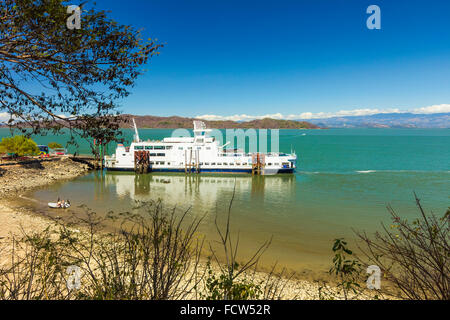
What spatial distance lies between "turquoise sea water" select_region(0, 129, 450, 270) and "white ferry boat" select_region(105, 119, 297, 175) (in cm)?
185

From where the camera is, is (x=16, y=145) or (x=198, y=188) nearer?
(x=198, y=188)

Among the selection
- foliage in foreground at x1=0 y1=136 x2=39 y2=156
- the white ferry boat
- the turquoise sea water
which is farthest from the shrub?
foliage in foreground at x1=0 y1=136 x2=39 y2=156

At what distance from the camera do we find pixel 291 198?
22.1m

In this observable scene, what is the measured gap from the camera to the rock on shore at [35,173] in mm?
23281

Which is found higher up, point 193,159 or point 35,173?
point 193,159

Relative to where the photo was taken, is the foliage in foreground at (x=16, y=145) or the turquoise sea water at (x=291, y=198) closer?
the turquoise sea water at (x=291, y=198)

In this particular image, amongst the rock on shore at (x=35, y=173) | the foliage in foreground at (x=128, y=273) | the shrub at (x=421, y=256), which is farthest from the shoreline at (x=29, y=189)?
the shrub at (x=421, y=256)

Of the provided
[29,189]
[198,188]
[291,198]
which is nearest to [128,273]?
[291,198]

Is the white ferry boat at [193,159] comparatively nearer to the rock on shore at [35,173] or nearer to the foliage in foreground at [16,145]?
the rock on shore at [35,173]

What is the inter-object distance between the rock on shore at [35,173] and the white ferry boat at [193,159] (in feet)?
15.9

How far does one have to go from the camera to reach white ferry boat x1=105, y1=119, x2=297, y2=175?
111 ft

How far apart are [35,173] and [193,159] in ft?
62.1

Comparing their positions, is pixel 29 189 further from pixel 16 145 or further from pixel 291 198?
pixel 291 198
